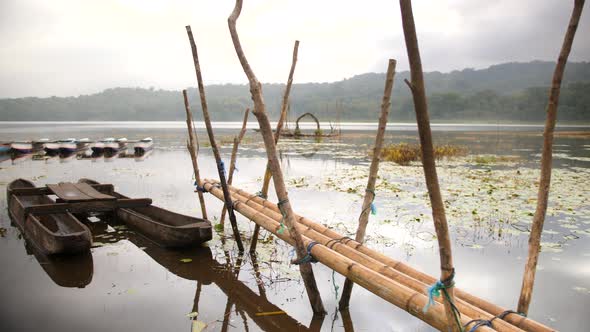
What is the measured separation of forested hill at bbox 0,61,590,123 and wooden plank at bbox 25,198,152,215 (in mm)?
97882

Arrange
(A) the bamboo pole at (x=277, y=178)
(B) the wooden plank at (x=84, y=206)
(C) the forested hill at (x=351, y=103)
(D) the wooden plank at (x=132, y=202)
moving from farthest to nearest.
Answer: (C) the forested hill at (x=351, y=103) → (D) the wooden plank at (x=132, y=202) → (B) the wooden plank at (x=84, y=206) → (A) the bamboo pole at (x=277, y=178)

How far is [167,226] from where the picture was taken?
6.70m

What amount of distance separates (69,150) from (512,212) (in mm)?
24387

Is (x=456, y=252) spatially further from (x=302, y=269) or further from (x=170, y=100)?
(x=170, y=100)

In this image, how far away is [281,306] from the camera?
16.6 ft

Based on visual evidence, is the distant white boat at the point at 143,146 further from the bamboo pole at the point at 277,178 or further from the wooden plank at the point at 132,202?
the bamboo pole at the point at 277,178

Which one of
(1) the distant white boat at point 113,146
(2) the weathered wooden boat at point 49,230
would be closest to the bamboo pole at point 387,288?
(2) the weathered wooden boat at point 49,230

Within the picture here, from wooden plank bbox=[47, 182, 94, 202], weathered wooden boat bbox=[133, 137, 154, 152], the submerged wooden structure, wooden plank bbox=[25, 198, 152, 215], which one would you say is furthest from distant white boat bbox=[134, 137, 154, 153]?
the submerged wooden structure

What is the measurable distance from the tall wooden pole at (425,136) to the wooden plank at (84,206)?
677 centimetres

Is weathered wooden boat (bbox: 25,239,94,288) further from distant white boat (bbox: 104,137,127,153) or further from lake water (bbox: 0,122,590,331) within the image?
distant white boat (bbox: 104,137,127,153)

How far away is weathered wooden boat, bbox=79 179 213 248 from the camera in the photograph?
648 centimetres

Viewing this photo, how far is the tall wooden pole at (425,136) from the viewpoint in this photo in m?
2.41

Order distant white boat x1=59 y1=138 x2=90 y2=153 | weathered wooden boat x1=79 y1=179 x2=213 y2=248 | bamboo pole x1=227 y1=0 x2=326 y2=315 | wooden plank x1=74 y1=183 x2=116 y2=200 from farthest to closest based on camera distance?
1. distant white boat x1=59 y1=138 x2=90 y2=153
2. wooden plank x1=74 y1=183 x2=116 y2=200
3. weathered wooden boat x1=79 y1=179 x2=213 y2=248
4. bamboo pole x1=227 y1=0 x2=326 y2=315

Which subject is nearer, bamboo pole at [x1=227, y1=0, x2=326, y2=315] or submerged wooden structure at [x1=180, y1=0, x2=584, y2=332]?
submerged wooden structure at [x1=180, y1=0, x2=584, y2=332]
